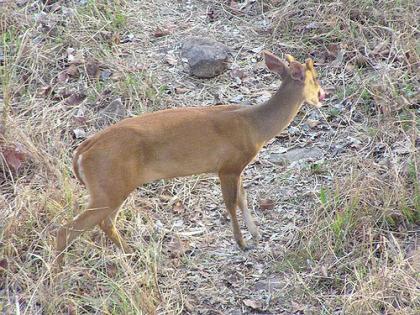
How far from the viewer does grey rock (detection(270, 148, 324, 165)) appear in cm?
700

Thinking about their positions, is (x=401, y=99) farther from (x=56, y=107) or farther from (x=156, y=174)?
(x=56, y=107)

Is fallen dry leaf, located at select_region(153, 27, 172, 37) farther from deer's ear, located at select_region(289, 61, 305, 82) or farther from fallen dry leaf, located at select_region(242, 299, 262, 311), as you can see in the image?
fallen dry leaf, located at select_region(242, 299, 262, 311)

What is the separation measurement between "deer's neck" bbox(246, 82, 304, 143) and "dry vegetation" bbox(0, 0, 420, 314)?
0.55 metres

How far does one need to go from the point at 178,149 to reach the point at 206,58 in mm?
2332

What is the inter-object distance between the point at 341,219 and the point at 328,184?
30.3 inches

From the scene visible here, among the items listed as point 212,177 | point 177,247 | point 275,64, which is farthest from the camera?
point 212,177

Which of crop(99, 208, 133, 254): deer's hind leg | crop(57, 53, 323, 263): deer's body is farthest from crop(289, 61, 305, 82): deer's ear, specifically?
crop(99, 208, 133, 254): deer's hind leg

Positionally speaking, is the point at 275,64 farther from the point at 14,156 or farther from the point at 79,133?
the point at 14,156

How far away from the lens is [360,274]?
5.29 meters

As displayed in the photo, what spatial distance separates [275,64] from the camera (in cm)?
625

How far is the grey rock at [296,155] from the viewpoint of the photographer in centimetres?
700

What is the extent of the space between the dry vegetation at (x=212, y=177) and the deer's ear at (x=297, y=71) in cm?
76

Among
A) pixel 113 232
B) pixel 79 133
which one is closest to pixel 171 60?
pixel 79 133

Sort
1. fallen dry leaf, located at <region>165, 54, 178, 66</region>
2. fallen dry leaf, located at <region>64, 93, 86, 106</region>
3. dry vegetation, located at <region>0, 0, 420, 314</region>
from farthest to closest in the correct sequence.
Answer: fallen dry leaf, located at <region>165, 54, 178, 66</region> < fallen dry leaf, located at <region>64, 93, 86, 106</region> < dry vegetation, located at <region>0, 0, 420, 314</region>
